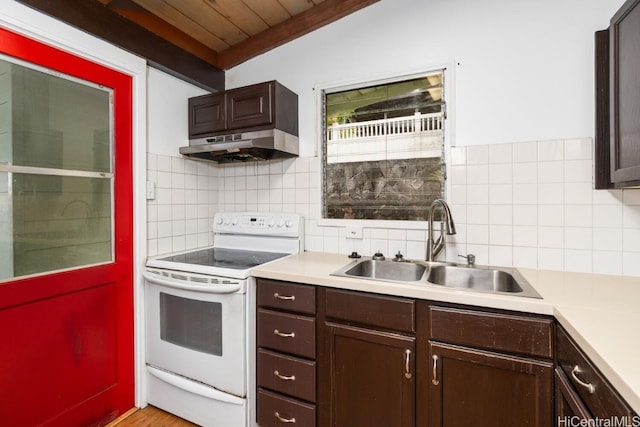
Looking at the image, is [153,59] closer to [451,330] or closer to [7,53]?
[7,53]

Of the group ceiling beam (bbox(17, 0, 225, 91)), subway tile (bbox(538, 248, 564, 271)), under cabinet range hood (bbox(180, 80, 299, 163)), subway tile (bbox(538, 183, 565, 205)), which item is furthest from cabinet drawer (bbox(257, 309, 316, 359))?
ceiling beam (bbox(17, 0, 225, 91))

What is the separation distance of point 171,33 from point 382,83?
1416 millimetres

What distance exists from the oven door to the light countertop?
0.24 metres

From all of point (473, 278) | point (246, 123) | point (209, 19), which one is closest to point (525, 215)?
point (473, 278)

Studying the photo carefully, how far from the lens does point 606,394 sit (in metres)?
0.75

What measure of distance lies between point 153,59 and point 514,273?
7.82 feet

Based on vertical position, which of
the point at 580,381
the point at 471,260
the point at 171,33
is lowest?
the point at 580,381

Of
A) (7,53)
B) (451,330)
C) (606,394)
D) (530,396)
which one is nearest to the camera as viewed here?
(606,394)

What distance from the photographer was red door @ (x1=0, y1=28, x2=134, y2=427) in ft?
4.53

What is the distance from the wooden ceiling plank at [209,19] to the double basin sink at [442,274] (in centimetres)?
177

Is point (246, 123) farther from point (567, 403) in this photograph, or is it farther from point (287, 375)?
point (567, 403)

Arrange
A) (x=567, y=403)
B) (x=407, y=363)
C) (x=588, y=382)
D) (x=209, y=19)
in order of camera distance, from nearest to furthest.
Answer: (x=588, y=382) < (x=567, y=403) < (x=407, y=363) < (x=209, y=19)

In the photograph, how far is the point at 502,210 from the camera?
1.69 metres

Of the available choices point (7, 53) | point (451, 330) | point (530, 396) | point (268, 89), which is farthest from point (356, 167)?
point (7, 53)
